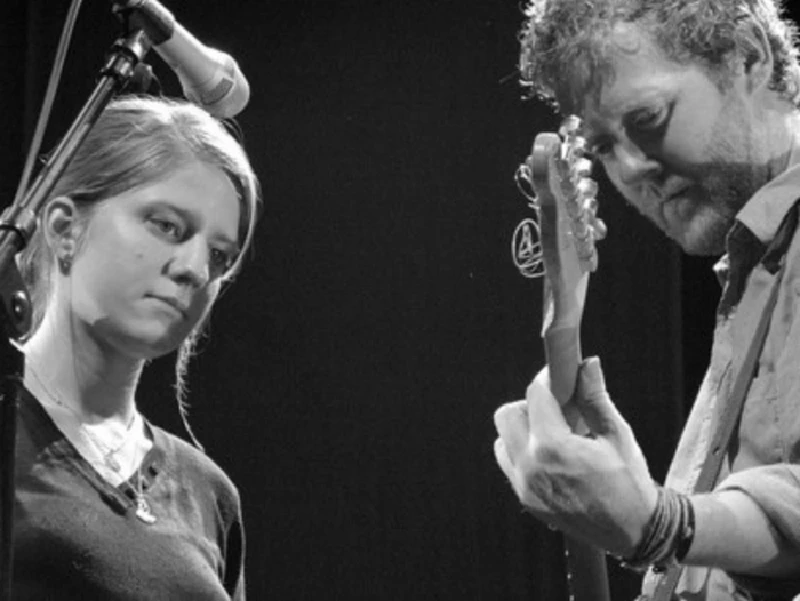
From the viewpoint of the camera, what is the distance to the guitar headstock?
137 centimetres

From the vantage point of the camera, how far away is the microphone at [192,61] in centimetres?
153

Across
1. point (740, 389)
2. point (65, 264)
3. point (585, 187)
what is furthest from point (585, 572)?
point (65, 264)

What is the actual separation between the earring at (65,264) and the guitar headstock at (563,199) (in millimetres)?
701

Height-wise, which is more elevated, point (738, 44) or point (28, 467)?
point (738, 44)

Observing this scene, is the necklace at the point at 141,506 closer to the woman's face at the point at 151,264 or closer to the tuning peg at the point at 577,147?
the woman's face at the point at 151,264

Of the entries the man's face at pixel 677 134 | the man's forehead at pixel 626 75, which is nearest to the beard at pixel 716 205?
the man's face at pixel 677 134

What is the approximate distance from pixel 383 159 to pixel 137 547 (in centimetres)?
170

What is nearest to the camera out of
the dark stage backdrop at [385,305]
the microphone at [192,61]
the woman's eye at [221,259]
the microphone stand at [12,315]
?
the microphone stand at [12,315]

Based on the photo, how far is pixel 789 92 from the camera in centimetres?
179

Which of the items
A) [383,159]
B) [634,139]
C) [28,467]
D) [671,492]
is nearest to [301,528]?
[383,159]

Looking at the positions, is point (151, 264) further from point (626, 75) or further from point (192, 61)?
point (626, 75)

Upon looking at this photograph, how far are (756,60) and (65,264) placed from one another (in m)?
0.98

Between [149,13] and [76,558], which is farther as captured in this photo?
[76,558]

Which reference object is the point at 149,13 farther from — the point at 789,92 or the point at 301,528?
the point at 301,528
